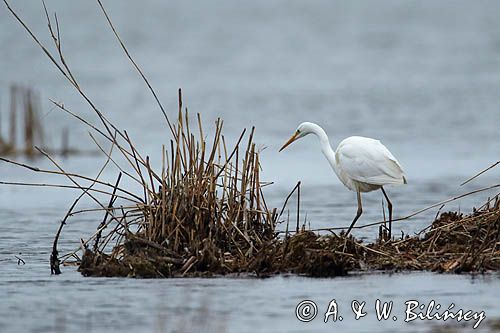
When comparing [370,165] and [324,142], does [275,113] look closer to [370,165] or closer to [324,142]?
[324,142]

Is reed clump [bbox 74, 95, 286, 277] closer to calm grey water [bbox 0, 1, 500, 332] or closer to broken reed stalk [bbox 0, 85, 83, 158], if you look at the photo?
calm grey water [bbox 0, 1, 500, 332]

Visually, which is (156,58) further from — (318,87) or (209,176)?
(209,176)

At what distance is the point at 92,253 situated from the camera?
407 inches

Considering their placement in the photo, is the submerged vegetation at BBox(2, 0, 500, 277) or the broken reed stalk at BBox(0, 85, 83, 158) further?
the broken reed stalk at BBox(0, 85, 83, 158)

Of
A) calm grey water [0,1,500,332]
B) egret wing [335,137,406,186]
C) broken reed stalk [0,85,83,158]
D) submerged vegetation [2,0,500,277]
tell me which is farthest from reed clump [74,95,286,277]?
broken reed stalk [0,85,83,158]

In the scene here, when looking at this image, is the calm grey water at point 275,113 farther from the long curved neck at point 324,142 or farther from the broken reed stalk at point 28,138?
the long curved neck at point 324,142

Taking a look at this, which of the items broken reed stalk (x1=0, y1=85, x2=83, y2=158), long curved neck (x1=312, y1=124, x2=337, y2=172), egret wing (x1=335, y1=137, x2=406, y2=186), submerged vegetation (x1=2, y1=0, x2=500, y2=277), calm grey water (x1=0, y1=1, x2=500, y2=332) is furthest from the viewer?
broken reed stalk (x1=0, y1=85, x2=83, y2=158)

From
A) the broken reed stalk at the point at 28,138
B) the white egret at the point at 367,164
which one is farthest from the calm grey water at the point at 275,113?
the white egret at the point at 367,164

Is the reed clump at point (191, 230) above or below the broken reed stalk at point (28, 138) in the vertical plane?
below

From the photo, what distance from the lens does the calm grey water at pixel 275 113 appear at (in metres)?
8.83

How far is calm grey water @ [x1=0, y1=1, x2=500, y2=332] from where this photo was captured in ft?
29.0

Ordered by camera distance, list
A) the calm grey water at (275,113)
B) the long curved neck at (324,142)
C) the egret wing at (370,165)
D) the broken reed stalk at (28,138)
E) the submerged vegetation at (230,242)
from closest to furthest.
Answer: the calm grey water at (275,113), the submerged vegetation at (230,242), the egret wing at (370,165), the long curved neck at (324,142), the broken reed stalk at (28,138)

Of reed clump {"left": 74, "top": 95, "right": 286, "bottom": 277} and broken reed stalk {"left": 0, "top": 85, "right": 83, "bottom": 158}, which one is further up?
broken reed stalk {"left": 0, "top": 85, "right": 83, "bottom": 158}

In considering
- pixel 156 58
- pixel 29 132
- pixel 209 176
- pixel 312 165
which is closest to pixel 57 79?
pixel 156 58
